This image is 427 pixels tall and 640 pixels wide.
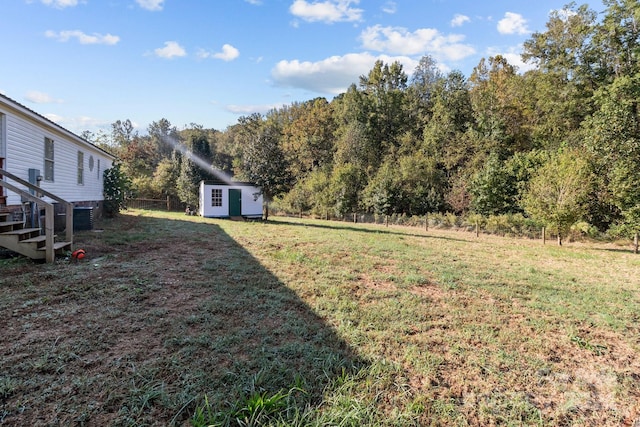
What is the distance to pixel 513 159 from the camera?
1741 cm

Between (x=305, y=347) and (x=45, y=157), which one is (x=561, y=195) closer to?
(x=305, y=347)

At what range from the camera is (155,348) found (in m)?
2.76

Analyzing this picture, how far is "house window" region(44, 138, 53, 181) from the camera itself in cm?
809

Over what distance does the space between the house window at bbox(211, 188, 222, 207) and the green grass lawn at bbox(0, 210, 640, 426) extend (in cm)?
1030

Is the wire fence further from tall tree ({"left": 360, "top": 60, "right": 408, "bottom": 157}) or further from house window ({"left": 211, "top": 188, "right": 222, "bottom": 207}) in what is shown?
tall tree ({"left": 360, "top": 60, "right": 408, "bottom": 157})

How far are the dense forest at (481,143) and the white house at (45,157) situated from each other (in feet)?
20.3

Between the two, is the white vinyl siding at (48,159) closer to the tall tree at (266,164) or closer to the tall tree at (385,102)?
the tall tree at (266,164)

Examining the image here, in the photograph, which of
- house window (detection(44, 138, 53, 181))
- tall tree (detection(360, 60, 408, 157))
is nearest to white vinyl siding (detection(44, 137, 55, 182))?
house window (detection(44, 138, 53, 181))

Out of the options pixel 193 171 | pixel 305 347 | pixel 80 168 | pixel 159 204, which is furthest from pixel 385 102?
pixel 305 347

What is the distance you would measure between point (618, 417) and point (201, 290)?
436 cm

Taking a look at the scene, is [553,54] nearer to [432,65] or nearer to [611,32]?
[611,32]

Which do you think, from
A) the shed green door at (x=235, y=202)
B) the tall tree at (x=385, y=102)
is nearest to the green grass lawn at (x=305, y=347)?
the shed green door at (x=235, y=202)

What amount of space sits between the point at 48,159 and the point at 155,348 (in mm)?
8211

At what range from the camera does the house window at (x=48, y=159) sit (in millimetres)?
8086
